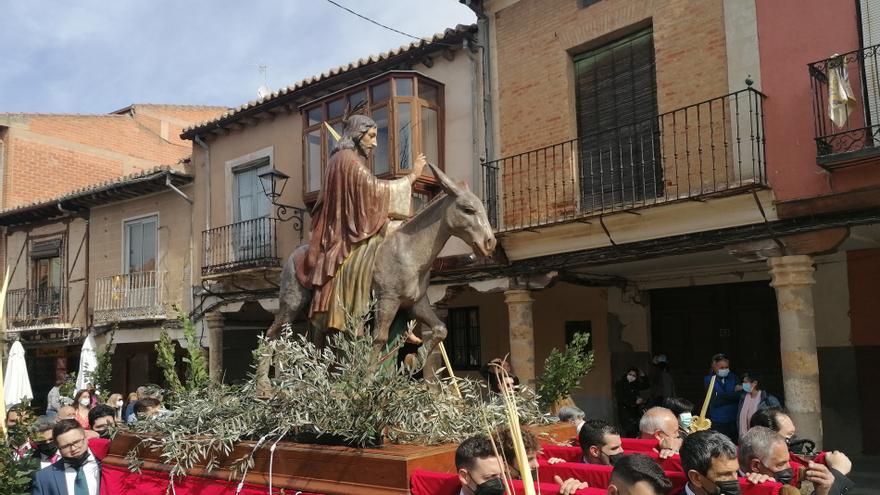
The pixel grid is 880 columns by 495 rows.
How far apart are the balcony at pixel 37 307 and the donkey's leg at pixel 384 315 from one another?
17972 millimetres

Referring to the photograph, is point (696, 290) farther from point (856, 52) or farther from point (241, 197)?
point (241, 197)

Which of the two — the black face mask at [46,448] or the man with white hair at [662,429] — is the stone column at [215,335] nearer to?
the black face mask at [46,448]

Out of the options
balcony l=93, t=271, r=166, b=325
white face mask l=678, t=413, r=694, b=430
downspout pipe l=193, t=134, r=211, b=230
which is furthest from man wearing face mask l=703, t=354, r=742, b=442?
balcony l=93, t=271, r=166, b=325

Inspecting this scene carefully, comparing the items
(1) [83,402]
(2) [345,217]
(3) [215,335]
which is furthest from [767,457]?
(3) [215,335]

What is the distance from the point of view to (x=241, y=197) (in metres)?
16.8

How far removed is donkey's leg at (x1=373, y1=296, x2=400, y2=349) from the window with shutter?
6212 mm

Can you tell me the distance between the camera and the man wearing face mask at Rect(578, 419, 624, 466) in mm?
3770

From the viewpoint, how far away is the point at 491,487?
114 inches

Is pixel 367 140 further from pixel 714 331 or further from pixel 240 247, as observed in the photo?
pixel 240 247

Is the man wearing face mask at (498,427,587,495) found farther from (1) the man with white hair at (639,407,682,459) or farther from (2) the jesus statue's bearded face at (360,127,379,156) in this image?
(2) the jesus statue's bearded face at (360,127,379,156)

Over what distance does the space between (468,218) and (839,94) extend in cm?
564

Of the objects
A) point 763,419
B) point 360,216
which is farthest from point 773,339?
point 360,216

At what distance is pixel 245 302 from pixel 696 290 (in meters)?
8.93

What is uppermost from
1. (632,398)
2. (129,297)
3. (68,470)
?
(129,297)
